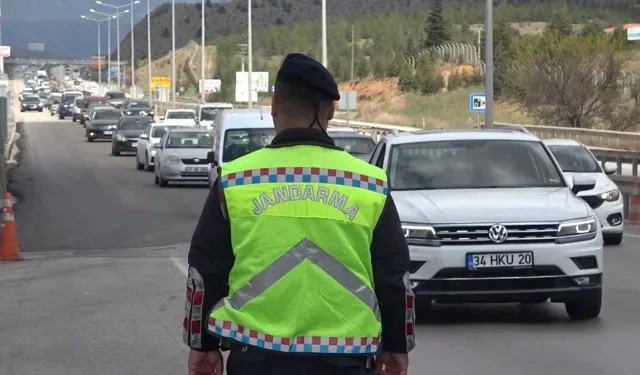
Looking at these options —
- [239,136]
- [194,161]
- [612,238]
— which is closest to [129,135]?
[194,161]

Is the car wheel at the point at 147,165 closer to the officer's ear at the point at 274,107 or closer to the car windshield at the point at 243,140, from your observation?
the car windshield at the point at 243,140

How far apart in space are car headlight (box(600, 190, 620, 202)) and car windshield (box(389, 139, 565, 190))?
6.60 meters

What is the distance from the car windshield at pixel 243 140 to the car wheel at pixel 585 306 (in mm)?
12310

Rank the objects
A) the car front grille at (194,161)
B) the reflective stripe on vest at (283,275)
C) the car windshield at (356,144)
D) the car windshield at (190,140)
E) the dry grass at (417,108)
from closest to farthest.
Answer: the reflective stripe on vest at (283,275) < the car windshield at (356,144) < the car front grille at (194,161) < the car windshield at (190,140) < the dry grass at (417,108)

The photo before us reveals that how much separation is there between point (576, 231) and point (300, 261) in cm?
692

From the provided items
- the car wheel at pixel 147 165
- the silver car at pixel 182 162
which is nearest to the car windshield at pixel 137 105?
the car wheel at pixel 147 165

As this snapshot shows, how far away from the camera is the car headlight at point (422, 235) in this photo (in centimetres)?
1044

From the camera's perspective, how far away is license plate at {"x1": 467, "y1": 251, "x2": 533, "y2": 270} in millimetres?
10375

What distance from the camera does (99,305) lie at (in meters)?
12.3

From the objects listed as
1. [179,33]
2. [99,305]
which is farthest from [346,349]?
[179,33]

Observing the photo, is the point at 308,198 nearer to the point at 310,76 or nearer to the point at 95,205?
the point at 310,76

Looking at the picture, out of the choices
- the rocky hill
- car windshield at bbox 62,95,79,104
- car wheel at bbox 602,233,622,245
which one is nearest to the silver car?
car wheel at bbox 602,233,622,245

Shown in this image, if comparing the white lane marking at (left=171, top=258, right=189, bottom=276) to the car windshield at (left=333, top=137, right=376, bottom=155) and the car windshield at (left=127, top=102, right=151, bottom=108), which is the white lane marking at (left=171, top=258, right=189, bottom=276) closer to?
the car windshield at (left=333, top=137, right=376, bottom=155)

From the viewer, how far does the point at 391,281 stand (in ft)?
13.6
